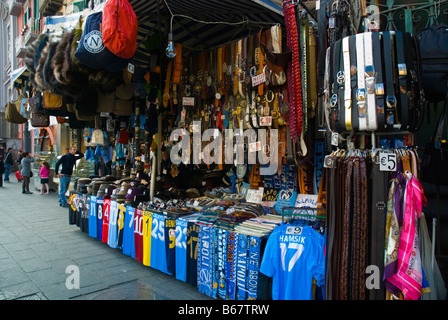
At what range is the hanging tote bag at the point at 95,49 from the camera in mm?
3164

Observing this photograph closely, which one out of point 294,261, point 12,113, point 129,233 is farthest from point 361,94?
point 12,113

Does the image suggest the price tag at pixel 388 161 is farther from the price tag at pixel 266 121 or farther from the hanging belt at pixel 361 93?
the price tag at pixel 266 121

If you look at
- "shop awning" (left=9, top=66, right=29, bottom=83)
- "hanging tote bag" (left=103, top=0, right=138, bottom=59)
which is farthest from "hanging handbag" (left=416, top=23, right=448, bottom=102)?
"shop awning" (left=9, top=66, right=29, bottom=83)

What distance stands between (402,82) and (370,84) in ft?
0.70

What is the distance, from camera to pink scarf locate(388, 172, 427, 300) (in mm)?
2033

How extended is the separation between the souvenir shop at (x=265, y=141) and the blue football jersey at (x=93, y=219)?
0.04 m

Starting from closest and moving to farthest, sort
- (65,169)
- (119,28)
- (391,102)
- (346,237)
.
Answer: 1. (391,102)
2. (346,237)
3. (119,28)
4. (65,169)

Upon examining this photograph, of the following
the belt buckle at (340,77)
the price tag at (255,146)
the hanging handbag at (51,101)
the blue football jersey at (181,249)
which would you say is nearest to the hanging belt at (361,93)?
the belt buckle at (340,77)

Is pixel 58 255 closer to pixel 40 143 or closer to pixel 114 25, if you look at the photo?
pixel 114 25

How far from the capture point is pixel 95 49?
3170 mm

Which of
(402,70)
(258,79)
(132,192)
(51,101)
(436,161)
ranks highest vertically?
(51,101)

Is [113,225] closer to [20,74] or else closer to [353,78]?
[353,78]
